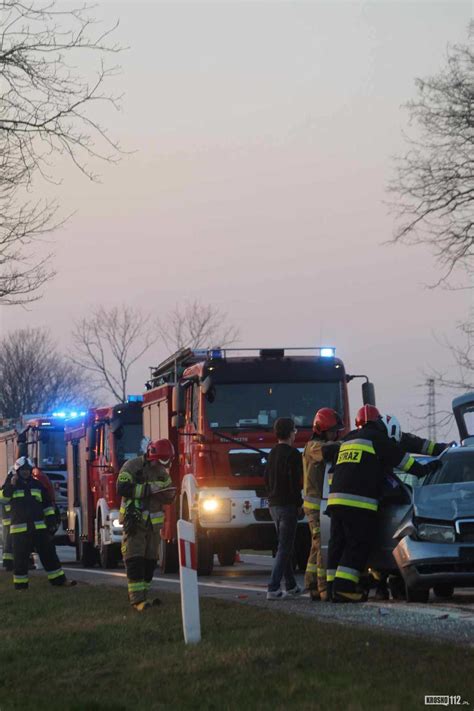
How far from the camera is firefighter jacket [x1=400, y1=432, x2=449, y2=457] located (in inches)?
590

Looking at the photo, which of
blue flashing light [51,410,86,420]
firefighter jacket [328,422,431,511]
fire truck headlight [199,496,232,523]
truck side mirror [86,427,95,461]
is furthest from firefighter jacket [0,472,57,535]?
blue flashing light [51,410,86,420]

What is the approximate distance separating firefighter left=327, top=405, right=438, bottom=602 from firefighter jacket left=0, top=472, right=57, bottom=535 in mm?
7259

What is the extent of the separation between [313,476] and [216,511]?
5.52 m

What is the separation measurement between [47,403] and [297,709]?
78.8 meters

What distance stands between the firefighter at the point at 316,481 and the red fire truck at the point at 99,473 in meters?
11.5

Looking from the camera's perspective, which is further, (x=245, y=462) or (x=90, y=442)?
(x=90, y=442)

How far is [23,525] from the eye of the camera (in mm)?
20750

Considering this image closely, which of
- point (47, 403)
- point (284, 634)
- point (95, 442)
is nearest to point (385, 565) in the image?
point (284, 634)

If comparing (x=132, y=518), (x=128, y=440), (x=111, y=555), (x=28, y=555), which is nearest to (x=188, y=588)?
(x=132, y=518)

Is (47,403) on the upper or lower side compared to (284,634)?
upper

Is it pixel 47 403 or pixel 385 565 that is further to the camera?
pixel 47 403

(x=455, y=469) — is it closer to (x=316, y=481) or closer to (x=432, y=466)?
(x=432, y=466)

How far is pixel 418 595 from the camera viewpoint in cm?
1449

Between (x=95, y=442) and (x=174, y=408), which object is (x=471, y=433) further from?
(x=95, y=442)
